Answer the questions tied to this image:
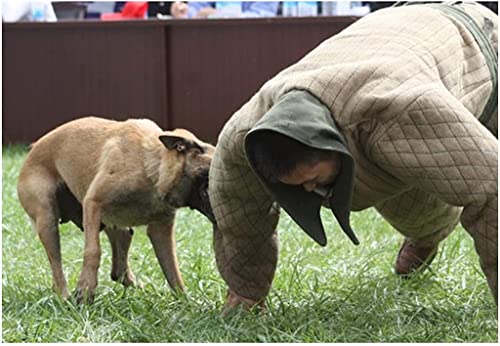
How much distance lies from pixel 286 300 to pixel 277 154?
1.22 metres

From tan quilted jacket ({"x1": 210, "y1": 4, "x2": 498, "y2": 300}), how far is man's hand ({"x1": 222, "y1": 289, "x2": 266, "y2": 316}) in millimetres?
26

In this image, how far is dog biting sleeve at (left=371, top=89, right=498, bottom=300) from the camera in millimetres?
3623

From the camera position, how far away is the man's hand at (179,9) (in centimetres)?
1285

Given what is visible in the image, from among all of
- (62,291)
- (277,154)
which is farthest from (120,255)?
→ (277,154)

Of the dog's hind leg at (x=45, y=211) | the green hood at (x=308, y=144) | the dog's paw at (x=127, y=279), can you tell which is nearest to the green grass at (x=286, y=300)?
the dog's paw at (x=127, y=279)

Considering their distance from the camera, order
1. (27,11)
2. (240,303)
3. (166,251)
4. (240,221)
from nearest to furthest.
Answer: (240,221) → (240,303) → (166,251) → (27,11)

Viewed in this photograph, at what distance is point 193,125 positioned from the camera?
1287 centimetres

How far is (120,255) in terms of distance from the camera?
18.5 ft

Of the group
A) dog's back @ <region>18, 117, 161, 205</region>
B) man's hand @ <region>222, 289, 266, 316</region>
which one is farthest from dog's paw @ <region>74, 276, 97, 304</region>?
man's hand @ <region>222, 289, 266, 316</region>

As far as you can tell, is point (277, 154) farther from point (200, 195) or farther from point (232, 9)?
point (232, 9)

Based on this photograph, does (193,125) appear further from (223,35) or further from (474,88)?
(474,88)

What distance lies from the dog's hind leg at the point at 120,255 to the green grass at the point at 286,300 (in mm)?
68

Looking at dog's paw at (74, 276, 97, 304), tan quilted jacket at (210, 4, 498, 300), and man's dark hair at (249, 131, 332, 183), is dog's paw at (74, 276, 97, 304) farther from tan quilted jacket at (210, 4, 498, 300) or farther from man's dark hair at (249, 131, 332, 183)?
man's dark hair at (249, 131, 332, 183)

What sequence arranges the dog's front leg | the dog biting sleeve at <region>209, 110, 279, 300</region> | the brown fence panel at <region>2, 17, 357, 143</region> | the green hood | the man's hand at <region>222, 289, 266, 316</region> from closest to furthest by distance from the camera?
the green hood < the dog biting sleeve at <region>209, 110, 279, 300</region> < the man's hand at <region>222, 289, 266, 316</region> < the dog's front leg < the brown fence panel at <region>2, 17, 357, 143</region>
